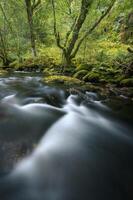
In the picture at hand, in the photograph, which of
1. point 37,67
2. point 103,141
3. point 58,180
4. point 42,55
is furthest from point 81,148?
point 42,55

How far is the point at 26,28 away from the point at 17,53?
56.4 inches

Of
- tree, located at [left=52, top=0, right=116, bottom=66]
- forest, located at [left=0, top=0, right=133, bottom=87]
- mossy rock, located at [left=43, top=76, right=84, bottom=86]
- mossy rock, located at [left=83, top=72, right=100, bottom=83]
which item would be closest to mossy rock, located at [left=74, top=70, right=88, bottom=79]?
forest, located at [left=0, top=0, right=133, bottom=87]

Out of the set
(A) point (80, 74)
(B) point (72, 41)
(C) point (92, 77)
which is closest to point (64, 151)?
(C) point (92, 77)

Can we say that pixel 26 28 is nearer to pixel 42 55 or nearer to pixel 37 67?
pixel 42 55

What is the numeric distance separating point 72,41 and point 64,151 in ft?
22.0

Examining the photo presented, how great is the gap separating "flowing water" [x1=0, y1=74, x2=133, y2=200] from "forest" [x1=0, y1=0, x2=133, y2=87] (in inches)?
97.2

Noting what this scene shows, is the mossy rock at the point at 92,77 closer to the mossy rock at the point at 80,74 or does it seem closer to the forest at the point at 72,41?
the forest at the point at 72,41

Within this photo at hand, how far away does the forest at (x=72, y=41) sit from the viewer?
7379 mm

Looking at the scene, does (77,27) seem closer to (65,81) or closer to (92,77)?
(92,77)

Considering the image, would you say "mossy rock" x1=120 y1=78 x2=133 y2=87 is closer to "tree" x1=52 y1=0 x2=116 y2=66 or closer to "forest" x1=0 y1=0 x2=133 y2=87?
"forest" x1=0 y1=0 x2=133 y2=87

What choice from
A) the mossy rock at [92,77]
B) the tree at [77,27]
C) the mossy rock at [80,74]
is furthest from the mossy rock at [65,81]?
the tree at [77,27]

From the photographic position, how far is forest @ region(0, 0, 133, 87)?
7.38 metres

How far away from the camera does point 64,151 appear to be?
283cm

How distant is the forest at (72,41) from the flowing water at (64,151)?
2469 mm
